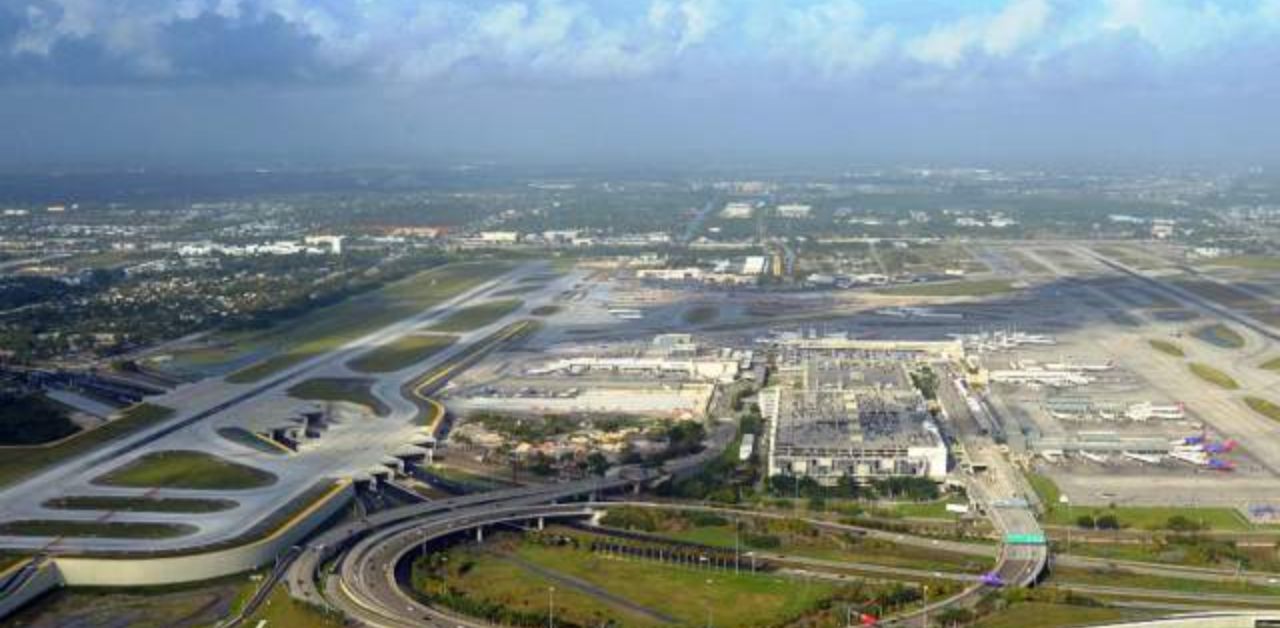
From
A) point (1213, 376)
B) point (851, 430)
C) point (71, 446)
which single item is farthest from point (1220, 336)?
point (71, 446)

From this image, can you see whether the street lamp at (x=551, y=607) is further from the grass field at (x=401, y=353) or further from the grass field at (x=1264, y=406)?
the grass field at (x=1264, y=406)

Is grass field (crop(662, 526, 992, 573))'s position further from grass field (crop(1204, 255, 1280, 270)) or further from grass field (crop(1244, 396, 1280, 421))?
grass field (crop(1204, 255, 1280, 270))

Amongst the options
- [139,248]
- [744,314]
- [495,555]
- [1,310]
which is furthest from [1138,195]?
[495,555]

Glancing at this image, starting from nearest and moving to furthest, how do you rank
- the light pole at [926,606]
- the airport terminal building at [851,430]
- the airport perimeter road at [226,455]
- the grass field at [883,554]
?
1. the light pole at [926,606]
2. the grass field at [883,554]
3. the airport perimeter road at [226,455]
4. the airport terminal building at [851,430]

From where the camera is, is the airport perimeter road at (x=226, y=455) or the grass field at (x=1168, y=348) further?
the grass field at (x=1168, y=348)

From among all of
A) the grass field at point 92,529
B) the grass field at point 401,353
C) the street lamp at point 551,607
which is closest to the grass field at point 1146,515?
the street lamp at point 551,607

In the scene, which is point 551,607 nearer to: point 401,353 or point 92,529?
point 92,529

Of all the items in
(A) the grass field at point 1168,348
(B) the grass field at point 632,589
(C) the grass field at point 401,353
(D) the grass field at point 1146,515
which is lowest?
(B) the grass field at point 632,589
